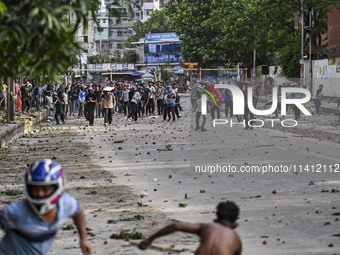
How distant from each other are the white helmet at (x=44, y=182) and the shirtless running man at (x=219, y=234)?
69 centimetres

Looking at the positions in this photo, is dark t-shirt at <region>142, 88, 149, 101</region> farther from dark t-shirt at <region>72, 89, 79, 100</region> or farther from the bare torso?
the bare torso

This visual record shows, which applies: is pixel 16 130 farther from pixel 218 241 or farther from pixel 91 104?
pixel 218 241

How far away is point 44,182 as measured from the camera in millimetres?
4945

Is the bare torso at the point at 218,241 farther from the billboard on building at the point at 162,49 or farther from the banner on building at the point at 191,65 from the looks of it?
the billboard on building at the point at 162,49

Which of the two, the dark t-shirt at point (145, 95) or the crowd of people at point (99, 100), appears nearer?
the crowd of people at point (99, 100)

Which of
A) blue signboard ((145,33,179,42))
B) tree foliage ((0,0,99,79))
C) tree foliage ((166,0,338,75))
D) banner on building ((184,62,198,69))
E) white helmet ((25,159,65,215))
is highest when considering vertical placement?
blue signboard ((145,33,179,42))

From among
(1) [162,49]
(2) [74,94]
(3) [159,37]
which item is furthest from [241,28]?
(1) [162,49]

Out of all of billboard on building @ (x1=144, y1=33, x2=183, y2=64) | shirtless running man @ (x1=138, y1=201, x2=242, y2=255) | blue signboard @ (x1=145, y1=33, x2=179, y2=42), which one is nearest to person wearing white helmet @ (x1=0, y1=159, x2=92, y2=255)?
shirtless running man @ (x1=138, y1=201, x2=242, y2=255)

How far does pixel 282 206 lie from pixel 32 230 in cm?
673

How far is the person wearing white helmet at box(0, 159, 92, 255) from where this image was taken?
498cm

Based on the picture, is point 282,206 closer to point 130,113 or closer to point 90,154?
point 90,154

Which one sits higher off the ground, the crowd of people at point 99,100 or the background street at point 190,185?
the crowd of people at point 99,100

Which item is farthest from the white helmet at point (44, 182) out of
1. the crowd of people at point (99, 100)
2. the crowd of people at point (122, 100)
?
the crowd of people at point (99, 100)

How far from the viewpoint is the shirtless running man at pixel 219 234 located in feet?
16.2
